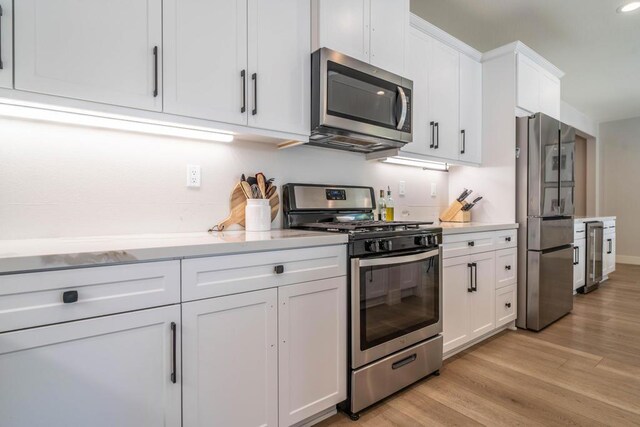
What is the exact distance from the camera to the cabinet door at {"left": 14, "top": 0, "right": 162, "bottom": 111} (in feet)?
3.59

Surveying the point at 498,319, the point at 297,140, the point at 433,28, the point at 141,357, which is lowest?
the point at 498,319

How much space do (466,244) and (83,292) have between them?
86.4 inches

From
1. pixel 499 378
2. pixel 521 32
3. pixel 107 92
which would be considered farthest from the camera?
pixel 521 32

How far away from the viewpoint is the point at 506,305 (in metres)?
2.72

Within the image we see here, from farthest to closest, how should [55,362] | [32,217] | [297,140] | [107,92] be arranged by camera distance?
[297,140]
[32,217]
[107,92]
[55,362]

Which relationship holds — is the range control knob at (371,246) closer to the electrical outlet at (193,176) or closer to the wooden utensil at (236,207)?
the wooden utensil at (236,207)

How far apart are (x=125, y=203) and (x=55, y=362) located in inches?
30.8

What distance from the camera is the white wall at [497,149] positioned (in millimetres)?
2873

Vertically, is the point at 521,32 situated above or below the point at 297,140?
above

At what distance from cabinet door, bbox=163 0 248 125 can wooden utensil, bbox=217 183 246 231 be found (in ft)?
1.43

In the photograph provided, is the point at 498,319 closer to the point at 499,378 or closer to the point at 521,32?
the point at 499,378

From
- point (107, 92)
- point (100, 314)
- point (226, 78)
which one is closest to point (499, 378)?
point (100, 314)

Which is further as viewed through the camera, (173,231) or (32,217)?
(173,231)

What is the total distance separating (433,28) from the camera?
257 cm
